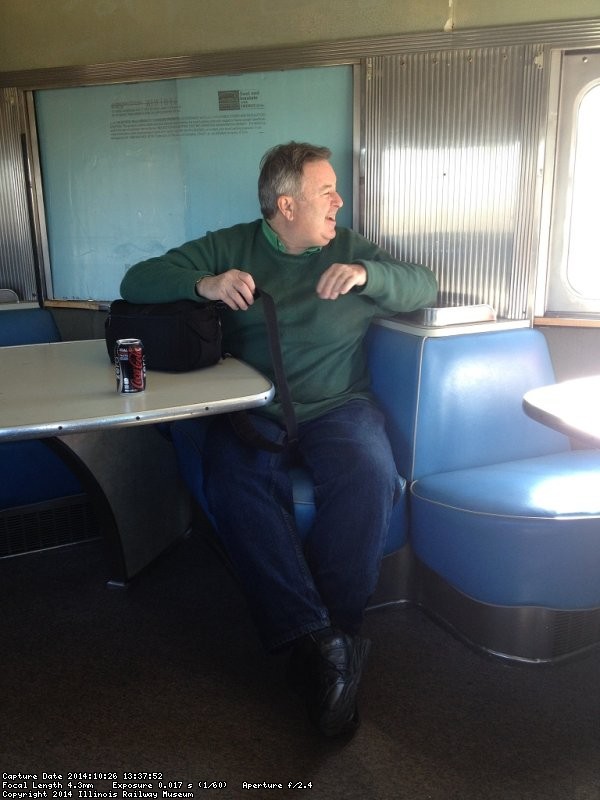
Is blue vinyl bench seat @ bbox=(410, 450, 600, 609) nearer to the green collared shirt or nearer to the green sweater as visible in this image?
the green sweater

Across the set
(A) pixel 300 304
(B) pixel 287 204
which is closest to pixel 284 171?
(B) pixel 287 204

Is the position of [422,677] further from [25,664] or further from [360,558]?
[25,664]

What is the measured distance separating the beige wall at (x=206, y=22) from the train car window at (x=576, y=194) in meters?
0.23

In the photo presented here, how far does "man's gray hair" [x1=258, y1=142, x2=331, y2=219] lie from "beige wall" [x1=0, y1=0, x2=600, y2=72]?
27.5 inches

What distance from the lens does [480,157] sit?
2770 millimetres

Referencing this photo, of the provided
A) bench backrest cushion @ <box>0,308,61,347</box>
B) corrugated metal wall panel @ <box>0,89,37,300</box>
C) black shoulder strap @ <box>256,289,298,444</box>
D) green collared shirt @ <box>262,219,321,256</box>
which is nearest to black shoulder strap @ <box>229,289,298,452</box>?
black shoulder strap @ <box>256,289,298,444</box>

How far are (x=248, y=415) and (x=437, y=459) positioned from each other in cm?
67

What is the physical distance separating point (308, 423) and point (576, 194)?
141 cm

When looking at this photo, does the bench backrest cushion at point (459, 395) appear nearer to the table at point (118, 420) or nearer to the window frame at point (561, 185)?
the window frame at point (561, 185)

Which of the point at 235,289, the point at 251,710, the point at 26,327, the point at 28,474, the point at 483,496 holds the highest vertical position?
the point at 235,289

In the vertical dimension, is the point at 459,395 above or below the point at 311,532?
above

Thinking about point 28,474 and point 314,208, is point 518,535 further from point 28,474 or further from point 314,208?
point 28,474

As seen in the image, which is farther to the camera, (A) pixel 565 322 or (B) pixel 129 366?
(A) pixel 565 322

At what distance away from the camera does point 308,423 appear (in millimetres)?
2430
